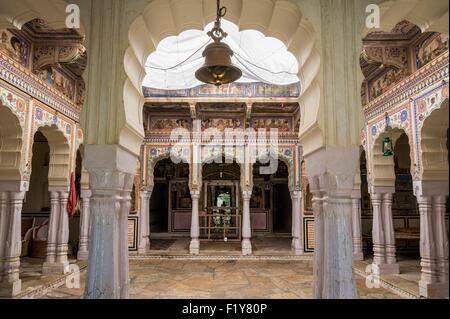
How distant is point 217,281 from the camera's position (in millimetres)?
7332

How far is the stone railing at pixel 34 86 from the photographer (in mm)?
5934

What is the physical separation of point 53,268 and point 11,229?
1986 millimetres

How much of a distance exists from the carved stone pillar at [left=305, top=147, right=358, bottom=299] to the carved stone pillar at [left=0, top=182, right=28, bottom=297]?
5.48 m

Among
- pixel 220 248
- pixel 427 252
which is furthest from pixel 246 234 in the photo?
pixel 427 252

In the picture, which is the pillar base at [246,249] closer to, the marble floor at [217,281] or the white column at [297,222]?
the marble floor at [217,281]

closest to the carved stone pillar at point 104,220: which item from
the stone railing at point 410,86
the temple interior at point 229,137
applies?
the temple interior at point 229,137

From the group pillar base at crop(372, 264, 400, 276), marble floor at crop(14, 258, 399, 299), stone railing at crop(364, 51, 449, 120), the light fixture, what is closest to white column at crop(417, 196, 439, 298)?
marble floor at crop(14, 258, 399, 299)

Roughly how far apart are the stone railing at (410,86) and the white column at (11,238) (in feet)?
24.8

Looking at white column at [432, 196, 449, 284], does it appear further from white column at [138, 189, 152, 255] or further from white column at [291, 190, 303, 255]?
white column at [138, 189, 152, 255]

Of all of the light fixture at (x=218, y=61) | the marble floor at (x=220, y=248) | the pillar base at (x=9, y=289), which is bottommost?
the marble floor at (x=220, y=248)

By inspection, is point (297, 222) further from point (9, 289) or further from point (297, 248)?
point (9, 289)

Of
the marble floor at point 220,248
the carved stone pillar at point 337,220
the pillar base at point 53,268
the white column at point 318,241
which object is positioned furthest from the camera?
the marble floor at point 220,248

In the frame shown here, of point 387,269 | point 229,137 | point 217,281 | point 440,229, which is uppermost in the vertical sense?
point 229,137

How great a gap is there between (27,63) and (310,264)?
26.8 ft
